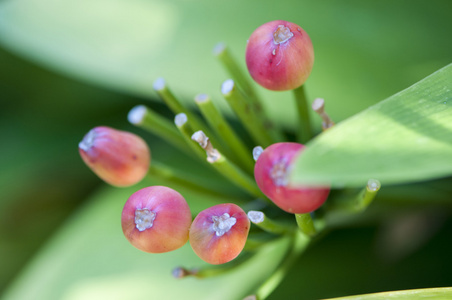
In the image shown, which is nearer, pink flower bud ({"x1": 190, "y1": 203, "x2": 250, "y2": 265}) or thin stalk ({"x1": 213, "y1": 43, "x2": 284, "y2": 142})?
pink flower bud ({"x1": 190, "y1": 203, "x2": 250, "y2": 265})

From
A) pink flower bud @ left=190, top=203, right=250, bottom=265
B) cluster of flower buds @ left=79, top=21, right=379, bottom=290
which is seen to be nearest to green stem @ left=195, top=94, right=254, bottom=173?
cluster of flower buds @ left=79, top=21, right=379, bottom=290

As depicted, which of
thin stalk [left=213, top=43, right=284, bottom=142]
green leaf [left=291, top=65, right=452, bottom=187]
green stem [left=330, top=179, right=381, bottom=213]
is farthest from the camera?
thin stalk [left=213, top=43, right=284, bottom=142]

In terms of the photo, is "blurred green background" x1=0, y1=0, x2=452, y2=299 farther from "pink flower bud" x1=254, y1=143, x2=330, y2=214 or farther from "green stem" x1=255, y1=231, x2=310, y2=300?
"pink flower bud" x1=254, y1=143, x2=330, y2=214

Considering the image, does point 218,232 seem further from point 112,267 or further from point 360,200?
point 112,267

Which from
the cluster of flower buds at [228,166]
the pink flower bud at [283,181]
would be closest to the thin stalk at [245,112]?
the cluster of flower buds at [228,166]

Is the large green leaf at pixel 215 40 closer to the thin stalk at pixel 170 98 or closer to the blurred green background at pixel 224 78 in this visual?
the blurred green background at pixel 224 78

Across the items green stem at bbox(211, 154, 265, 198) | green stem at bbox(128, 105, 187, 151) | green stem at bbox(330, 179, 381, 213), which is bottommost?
green stem at bbox(330, 179, 381, 213)

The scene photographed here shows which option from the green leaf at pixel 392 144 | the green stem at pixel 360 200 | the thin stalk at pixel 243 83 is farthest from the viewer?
the thin stalk at pixel 243 83

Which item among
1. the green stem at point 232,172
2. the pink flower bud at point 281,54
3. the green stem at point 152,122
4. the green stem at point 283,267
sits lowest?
the green stem at point 283,267

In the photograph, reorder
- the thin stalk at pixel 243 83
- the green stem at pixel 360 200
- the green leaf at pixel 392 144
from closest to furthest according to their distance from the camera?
the green leaf at pixel 392 144
the green stem at pixel 360 200
the thin stalk at pixel 243 83
